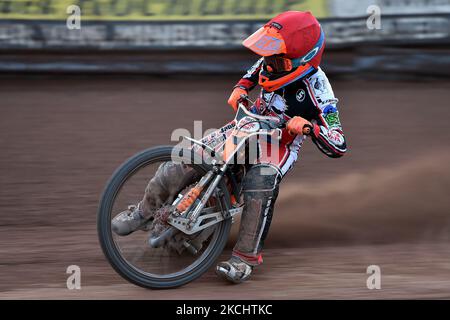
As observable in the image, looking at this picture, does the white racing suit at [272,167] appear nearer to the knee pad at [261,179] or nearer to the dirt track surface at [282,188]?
the knee pad at [261,179]

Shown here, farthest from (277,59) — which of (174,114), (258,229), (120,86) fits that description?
(120,86)

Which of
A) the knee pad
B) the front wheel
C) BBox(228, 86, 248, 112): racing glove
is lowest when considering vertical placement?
the front wheel

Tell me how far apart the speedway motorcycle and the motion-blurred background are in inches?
7.4

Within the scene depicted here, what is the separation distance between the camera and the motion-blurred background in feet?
16.4

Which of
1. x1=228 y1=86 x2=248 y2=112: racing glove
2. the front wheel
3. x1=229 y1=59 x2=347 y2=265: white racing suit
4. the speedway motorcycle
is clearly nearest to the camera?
the front wheel

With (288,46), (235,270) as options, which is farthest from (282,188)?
(288,46)

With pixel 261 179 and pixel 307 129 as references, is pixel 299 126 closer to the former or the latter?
pixel 307 129

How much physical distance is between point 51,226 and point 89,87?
116 inches

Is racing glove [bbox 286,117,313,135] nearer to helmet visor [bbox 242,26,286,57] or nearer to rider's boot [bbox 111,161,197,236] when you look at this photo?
helmet visor [bbox 242,26,286,57]

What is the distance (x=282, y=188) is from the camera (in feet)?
20.7

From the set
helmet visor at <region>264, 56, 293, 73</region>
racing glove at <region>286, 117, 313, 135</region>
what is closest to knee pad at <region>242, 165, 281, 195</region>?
racing glove at <region>286, 117, 313, 135</region>

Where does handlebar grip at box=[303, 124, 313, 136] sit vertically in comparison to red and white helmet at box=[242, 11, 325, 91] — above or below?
below

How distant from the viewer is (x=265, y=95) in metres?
4.86

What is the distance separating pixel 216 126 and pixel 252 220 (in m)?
3.17
